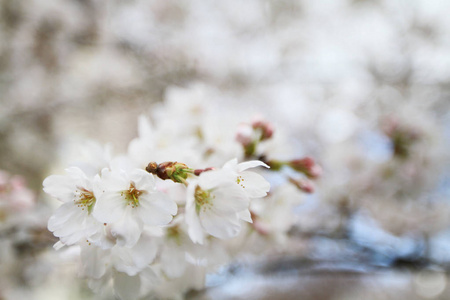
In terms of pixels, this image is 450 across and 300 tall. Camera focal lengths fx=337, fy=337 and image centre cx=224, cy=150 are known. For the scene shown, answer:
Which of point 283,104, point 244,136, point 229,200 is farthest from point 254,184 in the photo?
point 283,104

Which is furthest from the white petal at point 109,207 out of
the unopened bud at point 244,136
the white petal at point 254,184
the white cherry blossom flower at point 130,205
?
the unopened bud at point 244,136

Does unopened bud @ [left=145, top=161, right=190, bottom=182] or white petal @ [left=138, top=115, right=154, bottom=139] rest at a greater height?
white petal @ [left=138, top=115, right=154, bottom=139]

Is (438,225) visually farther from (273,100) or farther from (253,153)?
(273,100)

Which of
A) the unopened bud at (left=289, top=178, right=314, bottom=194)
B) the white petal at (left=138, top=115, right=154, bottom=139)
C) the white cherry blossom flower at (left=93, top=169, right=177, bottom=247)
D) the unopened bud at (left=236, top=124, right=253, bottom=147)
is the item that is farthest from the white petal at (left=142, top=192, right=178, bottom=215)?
the unopened bud at (left=289, top=178, right=314, bottom=194)

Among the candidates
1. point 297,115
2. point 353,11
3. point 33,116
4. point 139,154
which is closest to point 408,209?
point 139,154

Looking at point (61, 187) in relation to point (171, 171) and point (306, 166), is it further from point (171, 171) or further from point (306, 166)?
point (306, 166)

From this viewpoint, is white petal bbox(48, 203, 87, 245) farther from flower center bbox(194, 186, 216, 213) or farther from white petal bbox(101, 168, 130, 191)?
flower center bbox(194, 186, 216, 213)
